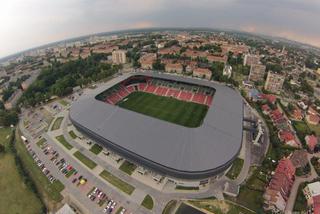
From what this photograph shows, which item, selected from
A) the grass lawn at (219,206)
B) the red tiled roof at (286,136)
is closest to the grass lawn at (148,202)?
the grass lawn at (219,206)

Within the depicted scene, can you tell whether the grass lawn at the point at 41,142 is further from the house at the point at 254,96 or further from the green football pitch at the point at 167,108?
the house at the point at 254,96

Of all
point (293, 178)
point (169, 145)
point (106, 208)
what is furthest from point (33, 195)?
point (293, 178)

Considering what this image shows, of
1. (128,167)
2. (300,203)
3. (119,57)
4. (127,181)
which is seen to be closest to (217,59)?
(119,57)

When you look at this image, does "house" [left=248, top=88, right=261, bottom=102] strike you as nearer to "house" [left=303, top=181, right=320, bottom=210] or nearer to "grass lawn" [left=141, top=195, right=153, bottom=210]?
"house" [left=303, top=181, right=320, bottom=210]

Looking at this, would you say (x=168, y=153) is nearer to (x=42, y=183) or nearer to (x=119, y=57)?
(x=42, y=183)

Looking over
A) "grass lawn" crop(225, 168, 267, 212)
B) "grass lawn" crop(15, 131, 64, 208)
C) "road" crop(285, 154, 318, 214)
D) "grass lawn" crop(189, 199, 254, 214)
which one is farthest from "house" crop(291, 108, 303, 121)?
"grass lawn" crop(15, 131, 64, 208)

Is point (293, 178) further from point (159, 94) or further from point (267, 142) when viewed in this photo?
point (159, 94)
